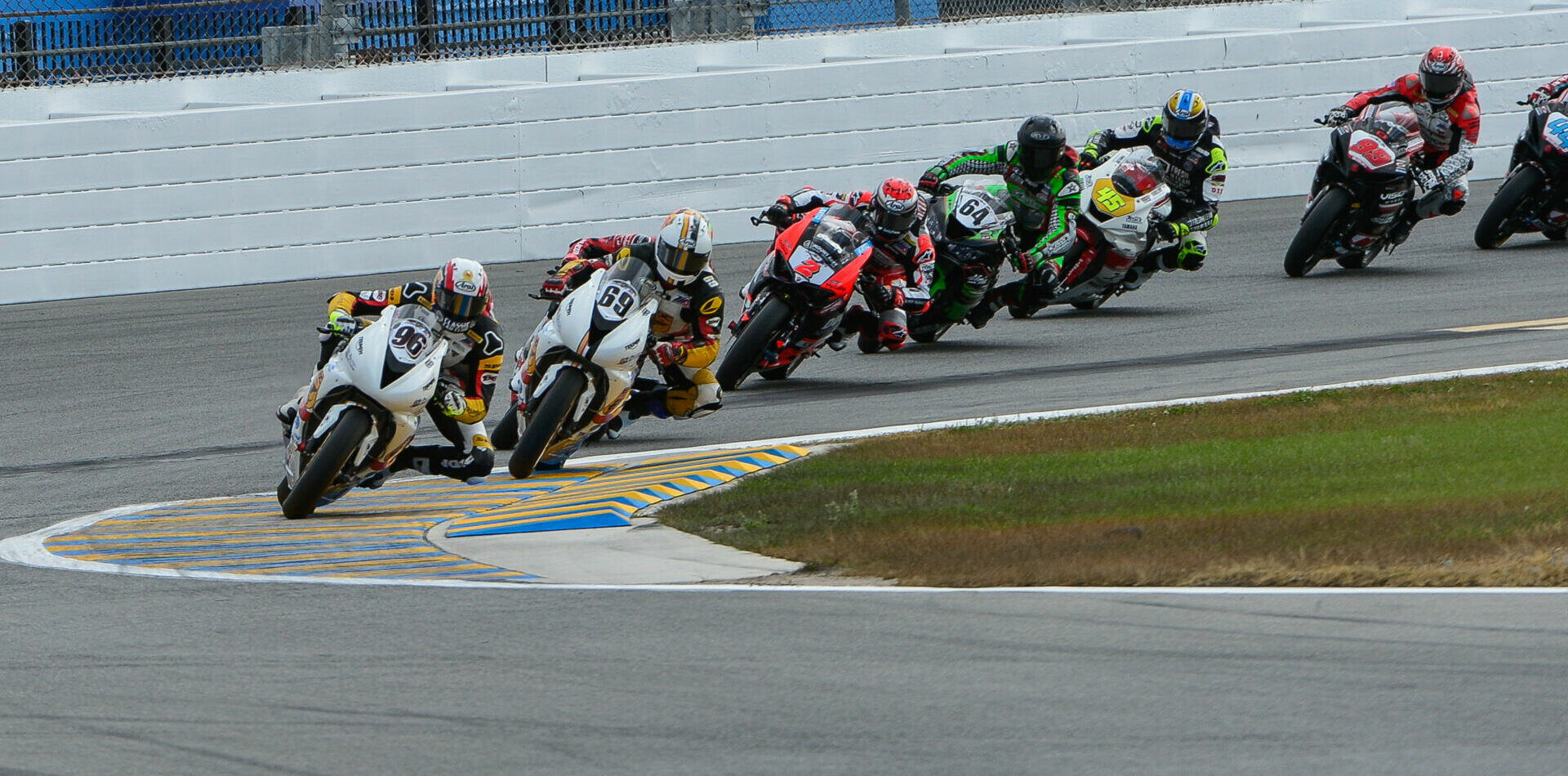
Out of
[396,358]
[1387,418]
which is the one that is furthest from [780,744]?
[1387,418]

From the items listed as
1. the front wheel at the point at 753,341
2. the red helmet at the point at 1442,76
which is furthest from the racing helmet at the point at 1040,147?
the red helmet at the point at 1442,76

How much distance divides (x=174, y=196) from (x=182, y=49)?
184cm

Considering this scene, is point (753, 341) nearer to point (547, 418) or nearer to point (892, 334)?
point (892, 334)

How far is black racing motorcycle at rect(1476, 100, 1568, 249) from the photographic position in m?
16.3

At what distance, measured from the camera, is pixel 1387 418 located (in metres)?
10.4

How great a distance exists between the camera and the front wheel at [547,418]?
9.87 meters

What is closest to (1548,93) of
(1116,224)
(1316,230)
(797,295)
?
(1316,230)

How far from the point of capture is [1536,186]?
16750mm

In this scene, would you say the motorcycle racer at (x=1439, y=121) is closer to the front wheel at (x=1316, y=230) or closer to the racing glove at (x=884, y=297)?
the front wheel at (x=1316, y=230)

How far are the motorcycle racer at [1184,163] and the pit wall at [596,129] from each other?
15.6ft

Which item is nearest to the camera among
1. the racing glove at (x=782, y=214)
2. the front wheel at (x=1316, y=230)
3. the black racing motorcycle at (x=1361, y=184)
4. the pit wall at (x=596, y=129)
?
the racing glove at (x=782, y=214)

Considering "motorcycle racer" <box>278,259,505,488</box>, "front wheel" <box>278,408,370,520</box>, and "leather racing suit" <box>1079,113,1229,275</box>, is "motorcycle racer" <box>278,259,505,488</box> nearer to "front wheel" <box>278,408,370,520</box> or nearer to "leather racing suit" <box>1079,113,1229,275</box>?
"front wheel" <box>278,408,370,520</box>

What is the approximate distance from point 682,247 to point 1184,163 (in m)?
6.22

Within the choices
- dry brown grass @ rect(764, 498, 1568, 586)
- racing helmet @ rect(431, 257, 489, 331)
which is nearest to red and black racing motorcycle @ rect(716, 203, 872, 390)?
racing helmet @ rect(431, 257, 489, 331)
